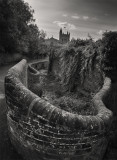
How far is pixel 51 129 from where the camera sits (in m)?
3.29

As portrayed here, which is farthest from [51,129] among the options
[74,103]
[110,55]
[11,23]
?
[11,23]

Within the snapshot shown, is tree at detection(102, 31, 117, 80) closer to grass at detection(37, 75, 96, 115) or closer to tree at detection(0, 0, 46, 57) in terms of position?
grass at detection(37, 75, 96, 115)

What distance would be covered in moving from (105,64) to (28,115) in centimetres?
489

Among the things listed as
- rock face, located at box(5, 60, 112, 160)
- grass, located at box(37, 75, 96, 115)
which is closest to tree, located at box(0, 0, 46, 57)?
grass, located at box(37, 75, 96, 115)

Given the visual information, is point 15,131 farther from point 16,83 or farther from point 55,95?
point 55,95

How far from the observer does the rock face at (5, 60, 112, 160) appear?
3.26m

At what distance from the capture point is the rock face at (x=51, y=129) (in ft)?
10.7

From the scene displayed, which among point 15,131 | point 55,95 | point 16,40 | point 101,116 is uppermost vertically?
point 16,40

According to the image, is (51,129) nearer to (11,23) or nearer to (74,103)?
(74,103)

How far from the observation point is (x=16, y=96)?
3.66m

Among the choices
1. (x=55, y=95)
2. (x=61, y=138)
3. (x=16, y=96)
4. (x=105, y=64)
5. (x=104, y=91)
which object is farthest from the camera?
(x=55, y=95)

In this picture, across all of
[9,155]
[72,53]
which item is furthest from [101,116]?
[72,53]

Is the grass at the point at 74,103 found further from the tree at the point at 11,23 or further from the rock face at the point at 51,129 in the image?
the tree at the point at 11,23

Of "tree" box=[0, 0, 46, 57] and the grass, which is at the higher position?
"tree" box=[0, 0, 46, 57]
